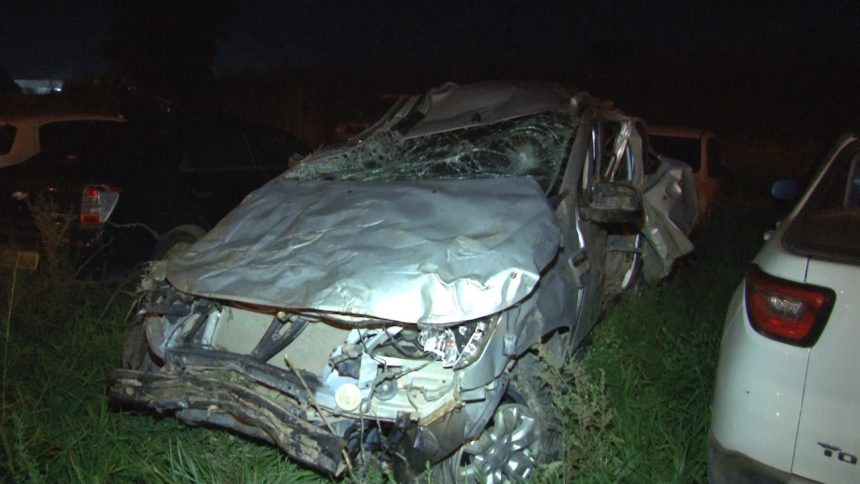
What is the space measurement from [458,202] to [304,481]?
4.66 ft

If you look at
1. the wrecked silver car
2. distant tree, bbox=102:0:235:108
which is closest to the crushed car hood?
the wrecked silver car

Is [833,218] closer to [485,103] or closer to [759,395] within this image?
[759,395]

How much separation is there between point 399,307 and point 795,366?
126cm

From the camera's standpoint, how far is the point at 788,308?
6.40ft

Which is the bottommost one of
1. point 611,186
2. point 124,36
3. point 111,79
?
point 111,79

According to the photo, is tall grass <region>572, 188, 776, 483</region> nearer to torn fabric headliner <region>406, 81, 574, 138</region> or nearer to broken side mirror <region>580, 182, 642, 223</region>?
broken side mirror <region>580, 182, 642, 223</region>

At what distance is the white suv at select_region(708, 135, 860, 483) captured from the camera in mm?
1835

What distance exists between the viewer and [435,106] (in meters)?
4.29

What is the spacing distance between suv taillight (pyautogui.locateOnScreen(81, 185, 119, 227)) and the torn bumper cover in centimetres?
213

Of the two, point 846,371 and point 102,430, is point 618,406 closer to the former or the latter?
point 846,371

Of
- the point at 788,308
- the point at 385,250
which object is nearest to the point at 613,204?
the point at 385,250

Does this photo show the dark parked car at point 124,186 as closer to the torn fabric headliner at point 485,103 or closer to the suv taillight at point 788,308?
the torn fabric headliner at point 485,103

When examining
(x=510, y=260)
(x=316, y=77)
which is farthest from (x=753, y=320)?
(x=316, y=77)

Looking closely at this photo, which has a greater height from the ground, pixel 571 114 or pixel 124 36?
pixel 571 114
